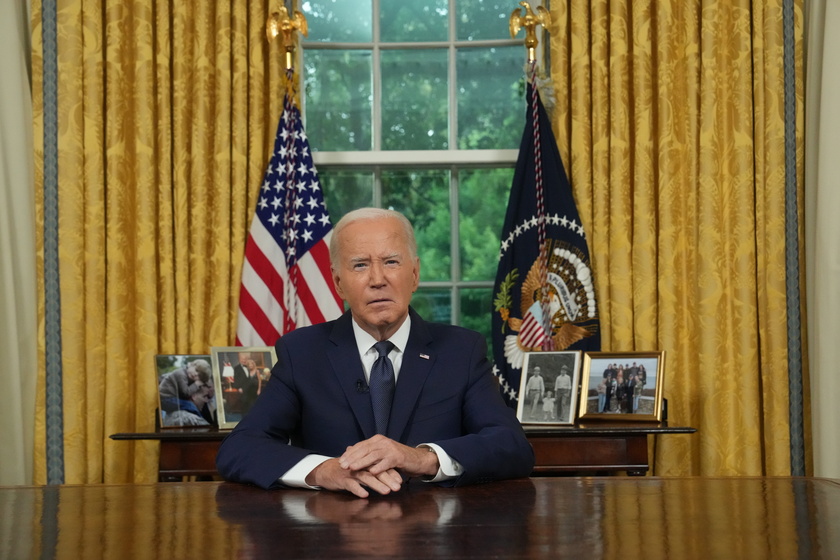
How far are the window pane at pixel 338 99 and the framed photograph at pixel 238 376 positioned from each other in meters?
1.11

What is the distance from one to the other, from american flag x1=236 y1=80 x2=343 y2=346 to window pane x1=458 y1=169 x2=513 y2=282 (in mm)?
686

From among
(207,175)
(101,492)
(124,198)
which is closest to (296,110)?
(207,175)

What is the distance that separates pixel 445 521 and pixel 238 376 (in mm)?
2207

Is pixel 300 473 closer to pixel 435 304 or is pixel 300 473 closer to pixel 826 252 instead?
pixel 435 304

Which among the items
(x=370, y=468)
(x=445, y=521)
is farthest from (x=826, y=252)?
(x=445, y=521)

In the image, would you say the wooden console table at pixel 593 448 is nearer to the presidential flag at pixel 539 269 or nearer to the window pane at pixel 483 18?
the presidential flag at pixel 539 269

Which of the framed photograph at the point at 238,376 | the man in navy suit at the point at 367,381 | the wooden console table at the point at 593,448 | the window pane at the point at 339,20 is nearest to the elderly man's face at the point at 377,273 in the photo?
the man in navy suit at the point at 367,381

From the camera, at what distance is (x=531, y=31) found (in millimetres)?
3840

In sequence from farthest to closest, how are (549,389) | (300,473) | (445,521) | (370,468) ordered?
(549,389) < (300,473) < (370,468) < (445,521)

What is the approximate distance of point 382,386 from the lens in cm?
229

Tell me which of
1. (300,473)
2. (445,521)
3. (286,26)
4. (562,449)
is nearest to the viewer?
(445,521)

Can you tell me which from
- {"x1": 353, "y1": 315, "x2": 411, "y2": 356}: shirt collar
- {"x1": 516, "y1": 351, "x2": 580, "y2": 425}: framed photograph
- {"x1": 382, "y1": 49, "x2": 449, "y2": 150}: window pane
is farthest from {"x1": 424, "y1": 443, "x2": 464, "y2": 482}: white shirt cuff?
{"x1": 382, "y1": 49, "x2": 449, "y2": 150}: window pane

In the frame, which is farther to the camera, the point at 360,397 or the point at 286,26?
the point at 286,26

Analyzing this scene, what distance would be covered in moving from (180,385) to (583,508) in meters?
2.37
